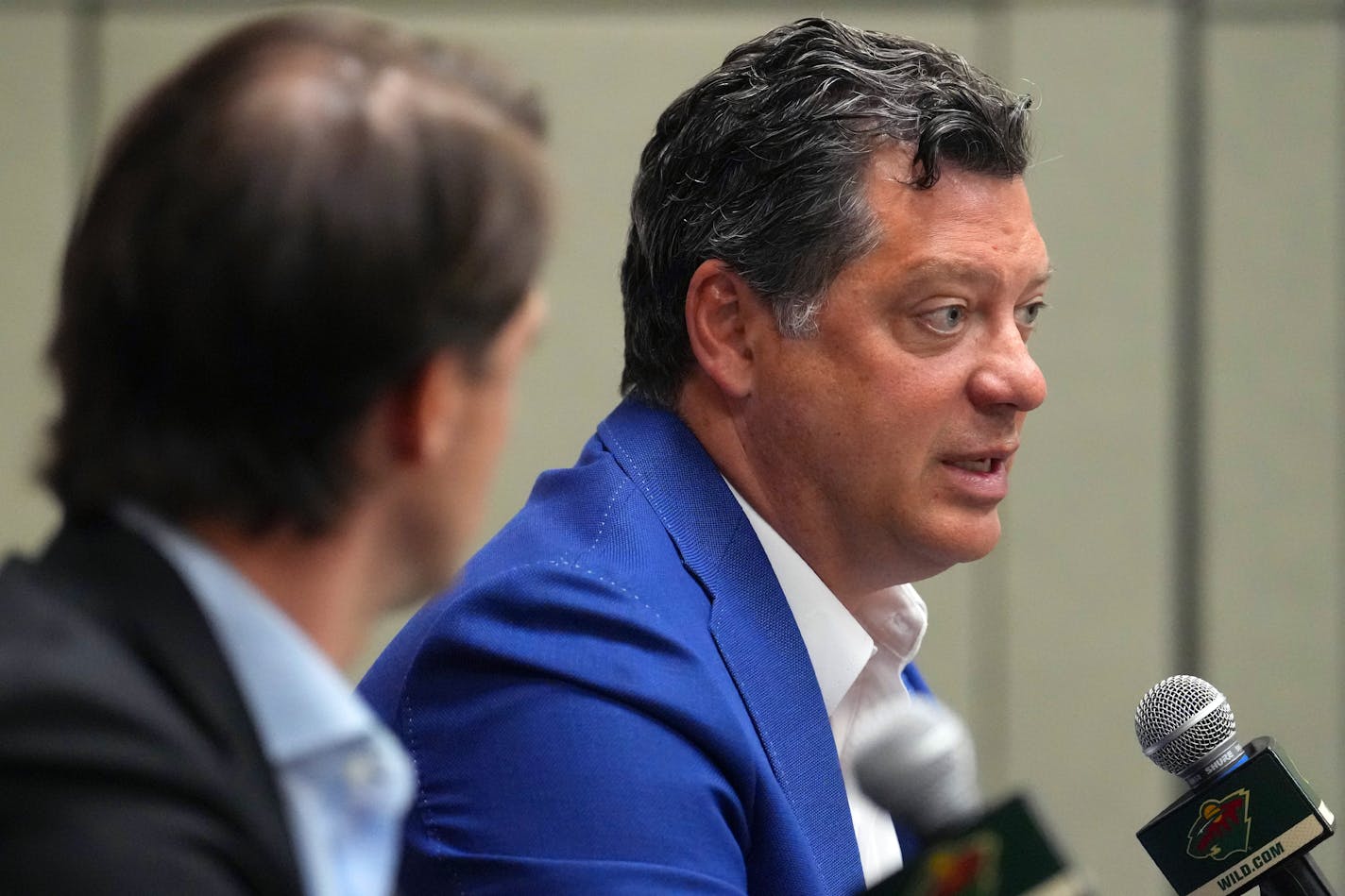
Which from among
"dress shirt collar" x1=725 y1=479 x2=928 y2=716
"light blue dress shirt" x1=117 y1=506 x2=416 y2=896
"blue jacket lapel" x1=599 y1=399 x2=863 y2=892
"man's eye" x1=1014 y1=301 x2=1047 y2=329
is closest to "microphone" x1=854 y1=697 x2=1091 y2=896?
"light blue dress shirt" x1=117 y1=506 x2=416 y2=896

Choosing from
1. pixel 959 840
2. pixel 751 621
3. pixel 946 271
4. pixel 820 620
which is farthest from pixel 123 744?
pixel 946 271

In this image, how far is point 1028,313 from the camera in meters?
1.66

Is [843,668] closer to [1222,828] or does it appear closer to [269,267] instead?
[1222,828]

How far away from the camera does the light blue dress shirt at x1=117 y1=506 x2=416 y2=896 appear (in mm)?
759

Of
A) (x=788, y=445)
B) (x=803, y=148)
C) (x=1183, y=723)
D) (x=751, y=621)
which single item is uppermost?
(x=803, y=148)

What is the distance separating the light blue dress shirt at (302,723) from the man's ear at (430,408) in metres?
0.11

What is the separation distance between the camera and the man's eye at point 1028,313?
1646 mm

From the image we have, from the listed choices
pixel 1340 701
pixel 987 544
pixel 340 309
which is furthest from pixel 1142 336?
pixel 340 309

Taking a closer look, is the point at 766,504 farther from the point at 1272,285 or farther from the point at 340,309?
the point at 1272,285

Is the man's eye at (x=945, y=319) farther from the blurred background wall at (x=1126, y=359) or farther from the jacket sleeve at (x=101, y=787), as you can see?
the blurred background wall at (x=1126, y=359)

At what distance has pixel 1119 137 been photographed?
3.54 metres

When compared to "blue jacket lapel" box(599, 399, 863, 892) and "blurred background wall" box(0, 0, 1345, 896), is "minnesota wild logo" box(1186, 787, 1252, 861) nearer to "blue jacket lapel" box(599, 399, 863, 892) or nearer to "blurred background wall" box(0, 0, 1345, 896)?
"blue jacket lapel" box(599, 399, 863, 892)

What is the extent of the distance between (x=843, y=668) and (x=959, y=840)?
0.66m

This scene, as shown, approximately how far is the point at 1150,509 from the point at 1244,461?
0.27m
